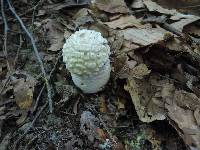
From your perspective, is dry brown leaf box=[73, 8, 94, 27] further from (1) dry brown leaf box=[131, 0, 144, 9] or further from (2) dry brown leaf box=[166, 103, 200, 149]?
(2) dry brown leaf box=[166, 103, 200, 149]

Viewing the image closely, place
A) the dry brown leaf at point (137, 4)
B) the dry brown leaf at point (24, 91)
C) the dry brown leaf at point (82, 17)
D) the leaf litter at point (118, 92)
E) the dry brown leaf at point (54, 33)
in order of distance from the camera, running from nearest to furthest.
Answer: the leaf litter at point (118, 92) → the dry brown leaf at point (24, 91) → the dry brown leaf at point (54, 33) → the dry brown leaf at point (82, 17) → the dry brown leaf at point (137, 4)

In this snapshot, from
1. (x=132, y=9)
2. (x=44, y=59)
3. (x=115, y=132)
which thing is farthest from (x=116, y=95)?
(x=132, y=9)

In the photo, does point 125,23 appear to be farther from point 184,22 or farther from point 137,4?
point 184,22

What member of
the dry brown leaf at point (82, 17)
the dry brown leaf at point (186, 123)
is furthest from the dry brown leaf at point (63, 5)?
the dry brown leaf at point (186, 123)

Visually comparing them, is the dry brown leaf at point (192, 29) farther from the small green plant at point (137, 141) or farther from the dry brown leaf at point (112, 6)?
the small green plant at point (137, 141)

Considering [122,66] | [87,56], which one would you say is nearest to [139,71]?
[122,66]

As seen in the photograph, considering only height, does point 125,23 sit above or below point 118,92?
above
